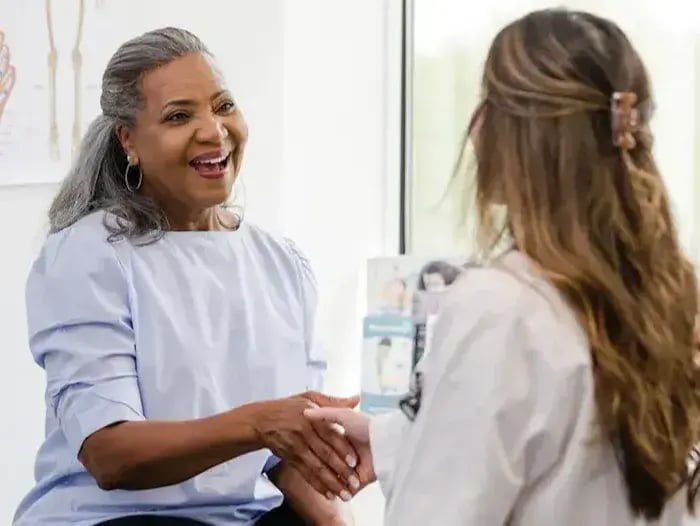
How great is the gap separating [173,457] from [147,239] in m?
0.35

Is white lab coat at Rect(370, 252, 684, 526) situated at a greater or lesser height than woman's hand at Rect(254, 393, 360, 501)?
greater

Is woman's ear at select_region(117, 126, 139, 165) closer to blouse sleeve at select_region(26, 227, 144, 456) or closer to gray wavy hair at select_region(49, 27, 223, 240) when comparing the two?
gray wavy hair at select_region(49, 27, 223, 240)

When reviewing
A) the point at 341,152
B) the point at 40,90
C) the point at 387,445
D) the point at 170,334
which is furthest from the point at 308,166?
the point at 387,445

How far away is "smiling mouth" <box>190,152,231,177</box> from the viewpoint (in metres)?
1.83

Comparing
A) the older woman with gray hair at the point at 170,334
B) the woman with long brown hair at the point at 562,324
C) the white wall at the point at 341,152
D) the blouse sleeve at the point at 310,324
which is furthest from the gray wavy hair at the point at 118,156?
the white wall at the point at 341,152

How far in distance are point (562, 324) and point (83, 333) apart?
2.57ft

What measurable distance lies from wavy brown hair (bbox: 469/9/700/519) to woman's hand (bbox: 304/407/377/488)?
442 mm

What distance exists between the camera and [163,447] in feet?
5.34

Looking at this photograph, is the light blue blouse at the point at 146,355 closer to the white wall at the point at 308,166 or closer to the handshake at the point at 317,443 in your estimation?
the handshake at the point at 317,443

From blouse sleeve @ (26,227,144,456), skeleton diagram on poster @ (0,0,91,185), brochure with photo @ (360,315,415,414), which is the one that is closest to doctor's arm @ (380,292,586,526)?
blouse sleeve @ (26,227,144,456)

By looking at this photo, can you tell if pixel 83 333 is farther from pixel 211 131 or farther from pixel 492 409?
pixel 492 409

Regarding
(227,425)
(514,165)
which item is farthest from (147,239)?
(514,165)

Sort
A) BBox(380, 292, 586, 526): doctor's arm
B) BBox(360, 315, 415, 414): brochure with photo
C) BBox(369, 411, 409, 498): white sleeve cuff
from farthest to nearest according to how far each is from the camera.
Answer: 1. BBox(360, 315, 415, 414): brochure with photo
2. BBox(369, 411, 409, 498): white sleeve cuff
3. BBox(380, 292, 586, 526): doctor's arm

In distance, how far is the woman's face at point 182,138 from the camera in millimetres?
1819
